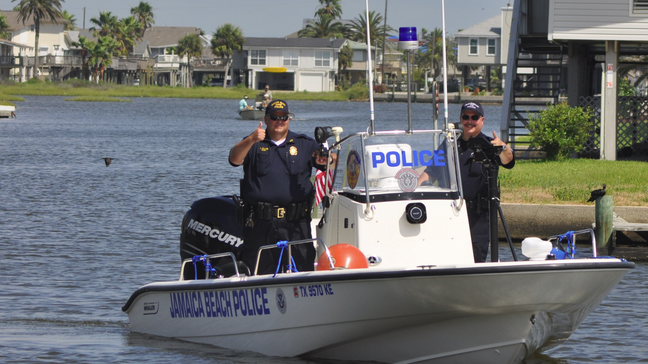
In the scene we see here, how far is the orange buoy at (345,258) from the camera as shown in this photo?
7.62 metres

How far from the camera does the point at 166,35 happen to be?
5408 inches

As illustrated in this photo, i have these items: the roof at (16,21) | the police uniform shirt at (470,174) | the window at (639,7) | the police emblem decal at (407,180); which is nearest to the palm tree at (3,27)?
the roof at (16,21)

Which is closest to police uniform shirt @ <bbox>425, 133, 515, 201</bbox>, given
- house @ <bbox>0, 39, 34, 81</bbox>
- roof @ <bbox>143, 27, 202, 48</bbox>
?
house @ <bbox>0, 39, 34, 81</bbox>

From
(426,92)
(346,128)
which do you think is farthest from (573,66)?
(426,92)

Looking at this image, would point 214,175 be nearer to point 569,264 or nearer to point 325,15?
point 569,264

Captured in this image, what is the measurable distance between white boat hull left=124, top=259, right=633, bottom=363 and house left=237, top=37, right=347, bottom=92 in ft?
334

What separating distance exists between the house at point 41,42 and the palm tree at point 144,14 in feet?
62.8

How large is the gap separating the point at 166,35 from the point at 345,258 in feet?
438

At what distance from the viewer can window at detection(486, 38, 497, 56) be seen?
3509 inches

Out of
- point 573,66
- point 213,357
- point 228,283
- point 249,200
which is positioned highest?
point 573,66

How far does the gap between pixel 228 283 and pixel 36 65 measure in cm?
11509

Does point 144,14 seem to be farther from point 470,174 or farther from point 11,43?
point 470,174

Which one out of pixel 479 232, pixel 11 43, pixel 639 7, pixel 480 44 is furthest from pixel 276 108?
pixel 11 43

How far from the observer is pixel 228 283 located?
8.20 metres
